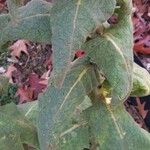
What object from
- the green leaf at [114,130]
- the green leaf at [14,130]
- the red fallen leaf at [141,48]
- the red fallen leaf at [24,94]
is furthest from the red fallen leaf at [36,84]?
the green leaf at [114,130]

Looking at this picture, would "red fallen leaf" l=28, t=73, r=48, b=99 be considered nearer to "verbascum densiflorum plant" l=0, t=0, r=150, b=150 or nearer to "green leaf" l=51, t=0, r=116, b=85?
"verbascum densiflorum plant" l=0, t=0, r=150, b=150

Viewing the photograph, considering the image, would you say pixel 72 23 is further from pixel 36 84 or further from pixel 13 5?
pixel 36 84

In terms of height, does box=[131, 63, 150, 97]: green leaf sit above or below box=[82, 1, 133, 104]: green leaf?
below

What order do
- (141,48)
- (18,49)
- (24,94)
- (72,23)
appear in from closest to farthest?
(72,23) → (24,94) → (141,48) → (18,49)

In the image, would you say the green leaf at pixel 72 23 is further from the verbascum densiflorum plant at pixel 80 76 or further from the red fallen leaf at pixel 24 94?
the red fallen leaf at pixel 24 94

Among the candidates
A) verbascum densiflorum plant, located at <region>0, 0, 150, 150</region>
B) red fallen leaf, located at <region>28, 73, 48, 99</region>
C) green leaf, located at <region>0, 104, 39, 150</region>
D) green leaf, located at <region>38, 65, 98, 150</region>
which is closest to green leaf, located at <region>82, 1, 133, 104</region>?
verbascum densiflorum plant, located at <region>0, 0, 150, 150</region>

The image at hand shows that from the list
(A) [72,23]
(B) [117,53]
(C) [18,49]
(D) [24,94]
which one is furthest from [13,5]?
(C) [18,49]
